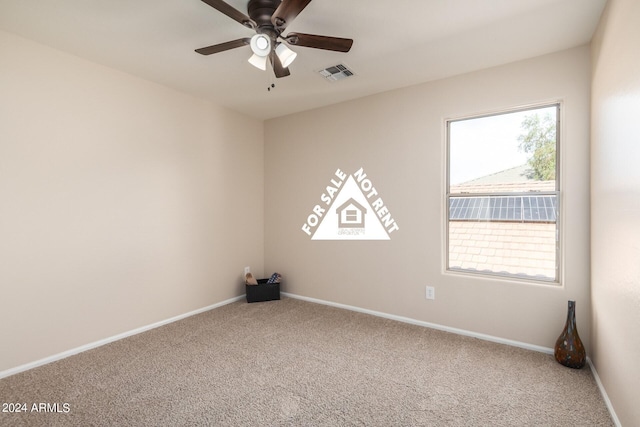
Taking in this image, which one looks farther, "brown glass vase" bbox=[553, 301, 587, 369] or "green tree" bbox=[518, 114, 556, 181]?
"green tree" bbox=[518, 114, 556, 181]

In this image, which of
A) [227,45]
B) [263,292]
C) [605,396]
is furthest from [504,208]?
[263,292]

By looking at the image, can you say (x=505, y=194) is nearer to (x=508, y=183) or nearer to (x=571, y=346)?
(x=508, y=183)

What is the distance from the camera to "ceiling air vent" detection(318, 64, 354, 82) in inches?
107

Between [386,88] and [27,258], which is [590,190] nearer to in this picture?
[386,88]

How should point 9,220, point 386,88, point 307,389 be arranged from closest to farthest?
1. point 307,389
2. point 9,220
3. point 386,88

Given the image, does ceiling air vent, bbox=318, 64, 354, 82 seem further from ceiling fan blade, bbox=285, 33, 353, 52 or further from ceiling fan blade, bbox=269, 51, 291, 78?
ceiling fan blade, bbox=285, 33, 353, 52

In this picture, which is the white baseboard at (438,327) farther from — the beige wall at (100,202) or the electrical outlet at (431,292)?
the beige wall at (100,202)

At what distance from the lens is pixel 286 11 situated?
5.24ft

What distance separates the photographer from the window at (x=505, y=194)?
2.52m

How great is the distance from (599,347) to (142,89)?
14.1ft

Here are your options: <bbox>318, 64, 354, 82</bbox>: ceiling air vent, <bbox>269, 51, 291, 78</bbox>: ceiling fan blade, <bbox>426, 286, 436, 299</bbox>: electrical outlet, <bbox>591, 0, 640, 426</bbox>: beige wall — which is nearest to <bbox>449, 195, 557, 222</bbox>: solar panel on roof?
<bbox>591, 0, 640, 426</bbox>: beige wall

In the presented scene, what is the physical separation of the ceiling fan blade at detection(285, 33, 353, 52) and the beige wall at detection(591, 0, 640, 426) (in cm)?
141

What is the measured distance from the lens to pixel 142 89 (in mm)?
2939

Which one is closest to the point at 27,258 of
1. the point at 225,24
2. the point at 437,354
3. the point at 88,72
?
the point at 88,72
